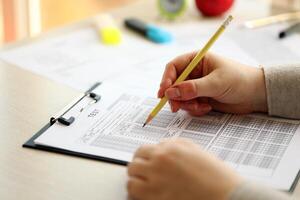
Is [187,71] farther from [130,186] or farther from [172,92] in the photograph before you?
[130,186]

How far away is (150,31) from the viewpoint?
3.67ft

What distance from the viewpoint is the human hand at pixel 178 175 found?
0.58 metres

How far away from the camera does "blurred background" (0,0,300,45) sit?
1954mm

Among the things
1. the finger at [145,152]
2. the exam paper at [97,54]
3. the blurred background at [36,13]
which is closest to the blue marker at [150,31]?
the exam paper at [97,54]

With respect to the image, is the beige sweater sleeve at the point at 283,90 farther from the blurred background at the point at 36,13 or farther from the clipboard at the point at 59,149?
the blurred background at the point at 36,13

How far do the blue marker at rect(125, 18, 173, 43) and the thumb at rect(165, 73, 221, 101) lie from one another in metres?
0.34

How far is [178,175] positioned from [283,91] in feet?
0.92

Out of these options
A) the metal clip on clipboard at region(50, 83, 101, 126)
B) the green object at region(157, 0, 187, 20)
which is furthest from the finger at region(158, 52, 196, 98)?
the green object at region(157, 0, 187, 20)

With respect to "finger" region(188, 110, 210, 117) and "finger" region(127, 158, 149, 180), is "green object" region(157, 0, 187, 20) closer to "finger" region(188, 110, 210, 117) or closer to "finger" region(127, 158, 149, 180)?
"finger" region(188, 110, 210, 117)

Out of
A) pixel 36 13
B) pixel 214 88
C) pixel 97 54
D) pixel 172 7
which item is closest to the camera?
pixel 214 88

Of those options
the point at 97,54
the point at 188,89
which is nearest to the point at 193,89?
the point at 188,89

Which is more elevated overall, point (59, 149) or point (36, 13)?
point (59, 149)

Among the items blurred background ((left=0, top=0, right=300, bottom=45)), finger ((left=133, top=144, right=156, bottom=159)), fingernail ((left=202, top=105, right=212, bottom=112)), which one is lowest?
blurred background ((left=0, top=0, right=300, bottom=45))

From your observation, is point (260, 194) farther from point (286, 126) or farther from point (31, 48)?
point (31, 48)
